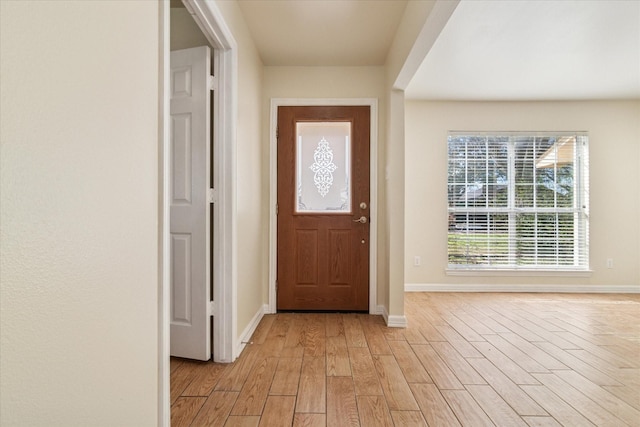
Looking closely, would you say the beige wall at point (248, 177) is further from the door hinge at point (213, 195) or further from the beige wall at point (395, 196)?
the beige wall at point (395, 196)

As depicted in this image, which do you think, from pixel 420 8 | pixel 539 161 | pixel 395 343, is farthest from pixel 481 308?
pixel 420 8

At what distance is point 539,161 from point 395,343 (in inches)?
138

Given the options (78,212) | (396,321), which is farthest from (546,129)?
(78,212)

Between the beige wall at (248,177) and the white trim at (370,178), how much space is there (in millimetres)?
83

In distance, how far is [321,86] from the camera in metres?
3.65

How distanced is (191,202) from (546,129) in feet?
15.2

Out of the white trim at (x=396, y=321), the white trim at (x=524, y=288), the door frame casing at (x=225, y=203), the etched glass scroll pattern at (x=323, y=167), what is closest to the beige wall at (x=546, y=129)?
the white trim at (x=524, y=288)

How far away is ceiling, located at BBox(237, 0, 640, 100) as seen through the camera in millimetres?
2639

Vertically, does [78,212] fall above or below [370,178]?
below

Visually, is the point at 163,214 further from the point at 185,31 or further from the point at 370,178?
the point at 370,178

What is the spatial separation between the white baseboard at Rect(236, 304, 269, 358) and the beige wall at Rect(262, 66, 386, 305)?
0.61 metres

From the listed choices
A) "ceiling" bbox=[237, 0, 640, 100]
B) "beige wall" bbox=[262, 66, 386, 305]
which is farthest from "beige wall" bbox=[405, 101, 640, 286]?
"beige wall" bbox=[262, 66, 386, 305]

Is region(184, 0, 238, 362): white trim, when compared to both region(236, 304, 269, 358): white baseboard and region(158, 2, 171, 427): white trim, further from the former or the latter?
region(158, 2, 171, 427): white trim

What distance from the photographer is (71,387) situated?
90 centimetres
